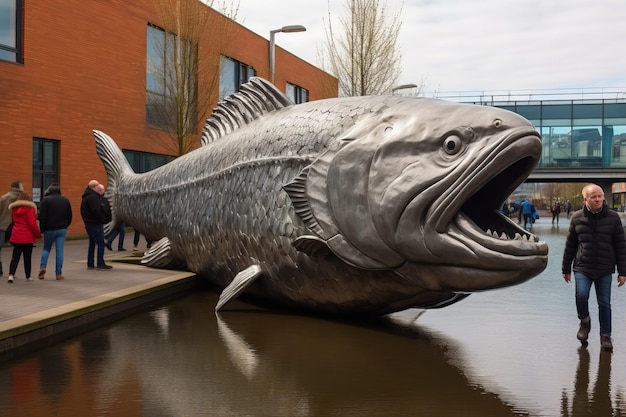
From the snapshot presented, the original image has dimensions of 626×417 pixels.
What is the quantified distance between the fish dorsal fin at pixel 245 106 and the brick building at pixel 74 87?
9764mm

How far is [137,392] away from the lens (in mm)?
4230

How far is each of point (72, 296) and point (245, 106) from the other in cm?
→ 311

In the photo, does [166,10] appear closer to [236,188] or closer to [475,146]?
[236,188]

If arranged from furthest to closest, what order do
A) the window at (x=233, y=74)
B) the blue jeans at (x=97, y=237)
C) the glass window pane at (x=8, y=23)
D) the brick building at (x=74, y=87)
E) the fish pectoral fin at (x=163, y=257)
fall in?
the window at (x=233, y=74) < the brick building at (x=74, y=87) < the glass window pane at (x=8, y=23) < the blue jeans at (x=97, y=237) < the fish pectoral fin at (x=163, y=257)

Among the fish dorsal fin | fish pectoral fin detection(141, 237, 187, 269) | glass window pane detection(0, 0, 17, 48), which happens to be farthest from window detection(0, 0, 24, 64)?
the fish dorsal fin

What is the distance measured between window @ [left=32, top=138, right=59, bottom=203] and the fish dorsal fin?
1037cm

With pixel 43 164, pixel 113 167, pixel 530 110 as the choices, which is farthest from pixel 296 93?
pixel 113 167

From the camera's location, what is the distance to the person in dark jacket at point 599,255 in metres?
5.59

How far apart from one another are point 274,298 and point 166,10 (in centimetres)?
1485

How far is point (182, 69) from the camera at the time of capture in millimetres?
18906

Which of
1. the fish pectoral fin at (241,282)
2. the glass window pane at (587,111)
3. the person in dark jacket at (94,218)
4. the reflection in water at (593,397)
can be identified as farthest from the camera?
the glass window pane at (587,111)

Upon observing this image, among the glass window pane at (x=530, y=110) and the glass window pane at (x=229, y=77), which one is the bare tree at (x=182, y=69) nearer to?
the glass window pane at (x=229, y=77)

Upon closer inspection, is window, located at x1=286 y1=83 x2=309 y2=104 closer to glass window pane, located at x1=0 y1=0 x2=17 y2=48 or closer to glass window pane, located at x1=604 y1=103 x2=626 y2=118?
glass window pane, located at x1=0 y1=0 x2=17 y2=48

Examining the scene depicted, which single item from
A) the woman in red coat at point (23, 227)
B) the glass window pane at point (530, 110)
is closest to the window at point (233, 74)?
the woman in red coat at point (23, 227)
